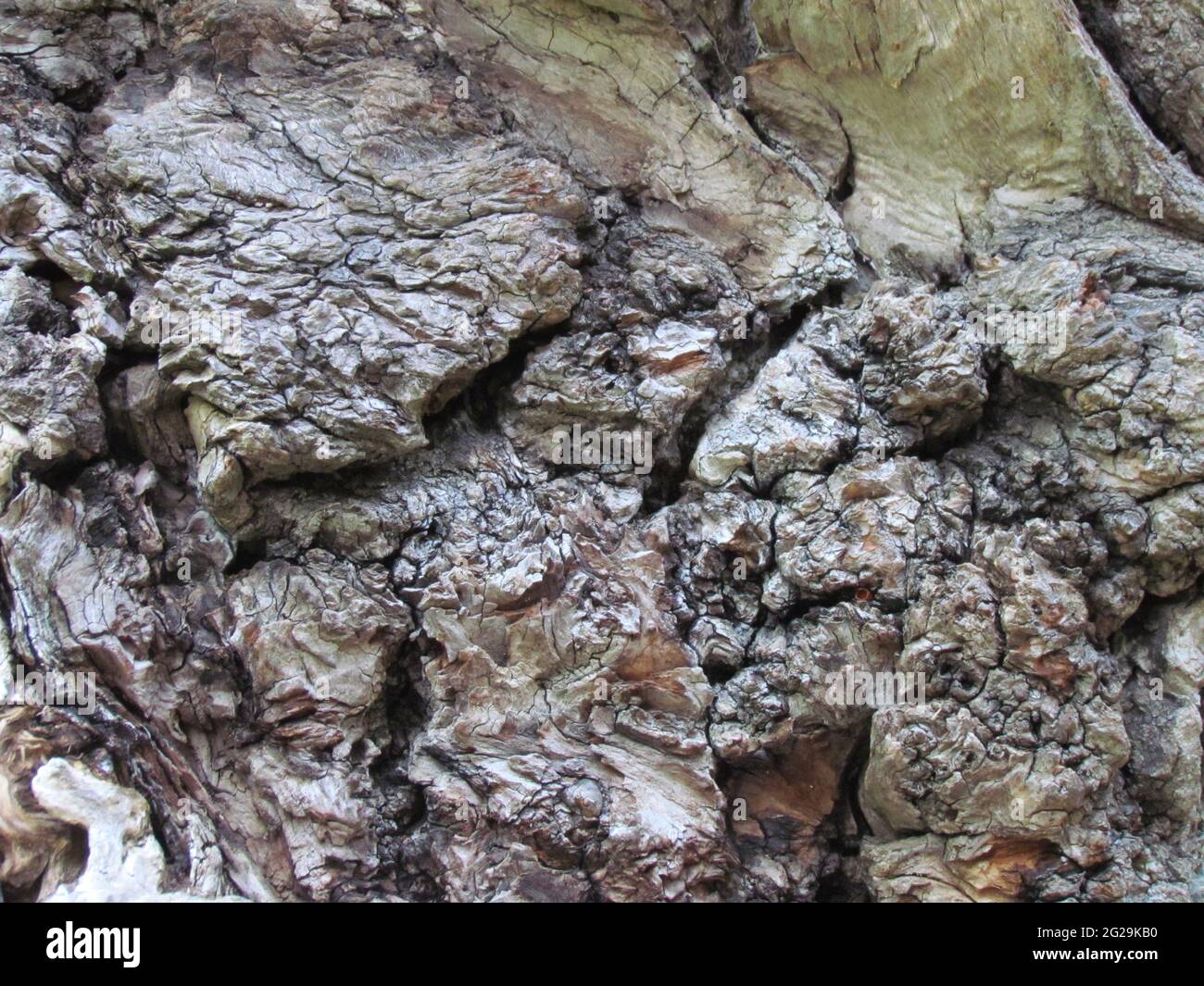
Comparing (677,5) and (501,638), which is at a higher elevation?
(677,5)

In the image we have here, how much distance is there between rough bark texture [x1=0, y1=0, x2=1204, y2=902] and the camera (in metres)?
3.98

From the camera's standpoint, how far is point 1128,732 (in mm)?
4219

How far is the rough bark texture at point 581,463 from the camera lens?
398 cm

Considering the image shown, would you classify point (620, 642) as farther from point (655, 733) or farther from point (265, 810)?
point (265, 810)

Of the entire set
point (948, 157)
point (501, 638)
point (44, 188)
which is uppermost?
point (948, 157)

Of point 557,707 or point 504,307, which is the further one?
point 504,307

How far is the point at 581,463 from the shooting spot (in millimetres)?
4574

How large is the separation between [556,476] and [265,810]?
186 cm

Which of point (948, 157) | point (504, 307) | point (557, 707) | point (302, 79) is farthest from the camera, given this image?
point (948, 157)

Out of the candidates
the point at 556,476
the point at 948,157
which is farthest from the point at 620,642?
the point at 948,157
